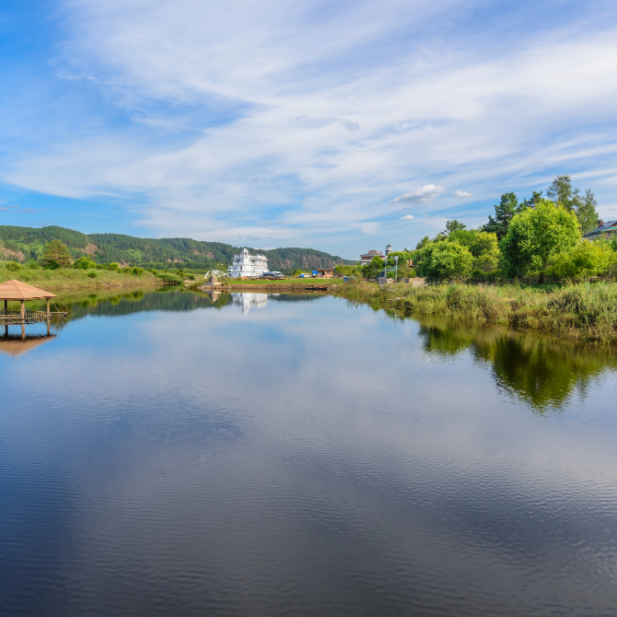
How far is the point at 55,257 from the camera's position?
7738 cm

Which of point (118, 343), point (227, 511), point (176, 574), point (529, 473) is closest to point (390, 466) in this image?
point (529, 473)

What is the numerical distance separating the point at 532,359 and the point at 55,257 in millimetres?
Answer: 80415

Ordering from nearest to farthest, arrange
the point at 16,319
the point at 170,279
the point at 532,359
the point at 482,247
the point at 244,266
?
the point at 532,359
the point at 16,319
the point at 482,247
the point at 170,279
the point at 244,266

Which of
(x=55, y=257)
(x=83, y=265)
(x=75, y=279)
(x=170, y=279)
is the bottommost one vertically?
(x=75, y=279)

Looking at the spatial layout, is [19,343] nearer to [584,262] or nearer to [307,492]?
[307,492]

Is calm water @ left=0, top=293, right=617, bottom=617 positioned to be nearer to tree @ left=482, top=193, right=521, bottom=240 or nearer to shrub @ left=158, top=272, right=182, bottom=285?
tree @ left=482, top=193, right=521, bottom=240

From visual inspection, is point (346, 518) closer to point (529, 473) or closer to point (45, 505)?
point (529, 473)

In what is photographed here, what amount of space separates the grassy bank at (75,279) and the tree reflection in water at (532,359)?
49.6 m

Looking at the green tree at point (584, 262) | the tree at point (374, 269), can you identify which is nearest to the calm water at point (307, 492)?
the green tree at point (584, 262)

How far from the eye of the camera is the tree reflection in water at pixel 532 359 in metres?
14.8

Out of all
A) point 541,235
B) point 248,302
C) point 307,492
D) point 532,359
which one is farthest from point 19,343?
point 541,235

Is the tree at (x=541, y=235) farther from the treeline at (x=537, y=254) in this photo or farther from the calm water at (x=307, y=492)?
the calm water at (x=307, y=492)

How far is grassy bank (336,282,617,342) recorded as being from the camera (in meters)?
23.9

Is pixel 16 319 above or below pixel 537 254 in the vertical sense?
below
